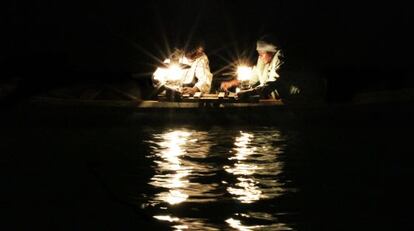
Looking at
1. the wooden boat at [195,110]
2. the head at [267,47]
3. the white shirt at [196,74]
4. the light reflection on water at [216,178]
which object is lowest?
the light reflection on water at [216,178]

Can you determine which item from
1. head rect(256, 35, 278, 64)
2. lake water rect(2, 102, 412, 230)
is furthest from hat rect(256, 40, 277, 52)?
lake water rect(2, 102, 412, 230)

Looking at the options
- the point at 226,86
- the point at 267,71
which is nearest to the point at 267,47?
the point at 267,71

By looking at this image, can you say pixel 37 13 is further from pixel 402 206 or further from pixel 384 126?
pixel 402 206

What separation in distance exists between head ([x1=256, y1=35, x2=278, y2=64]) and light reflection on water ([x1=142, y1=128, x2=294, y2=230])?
1.63 metres

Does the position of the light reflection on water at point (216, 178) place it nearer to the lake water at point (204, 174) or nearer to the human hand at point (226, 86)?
the lake water at point (204, 174)

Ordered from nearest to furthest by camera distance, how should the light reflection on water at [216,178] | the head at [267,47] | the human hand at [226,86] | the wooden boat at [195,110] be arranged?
the light reflection on water at [216,178] < the wooden boat at [195,110] < the head at [267,47] < the human hand at [226,86]

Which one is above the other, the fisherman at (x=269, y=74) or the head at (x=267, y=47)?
the head at (x=267, y=47)

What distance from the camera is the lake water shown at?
769cm

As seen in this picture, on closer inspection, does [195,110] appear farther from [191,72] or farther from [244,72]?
[244,72]

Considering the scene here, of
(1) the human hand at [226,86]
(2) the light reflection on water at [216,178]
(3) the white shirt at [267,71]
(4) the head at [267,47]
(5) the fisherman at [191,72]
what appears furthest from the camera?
(1) the human hand at [226,86]

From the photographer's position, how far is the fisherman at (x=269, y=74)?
15.3 metres

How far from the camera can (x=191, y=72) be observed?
1602cm

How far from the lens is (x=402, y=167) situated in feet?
36.6

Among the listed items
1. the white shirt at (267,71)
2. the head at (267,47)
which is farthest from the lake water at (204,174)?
the head at (267,47)
